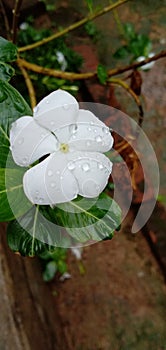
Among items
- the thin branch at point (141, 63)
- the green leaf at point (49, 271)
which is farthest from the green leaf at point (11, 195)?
the green leaf at point (49, 271)

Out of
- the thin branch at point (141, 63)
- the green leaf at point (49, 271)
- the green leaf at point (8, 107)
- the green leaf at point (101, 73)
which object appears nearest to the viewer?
the green leaf at point (8, 107)

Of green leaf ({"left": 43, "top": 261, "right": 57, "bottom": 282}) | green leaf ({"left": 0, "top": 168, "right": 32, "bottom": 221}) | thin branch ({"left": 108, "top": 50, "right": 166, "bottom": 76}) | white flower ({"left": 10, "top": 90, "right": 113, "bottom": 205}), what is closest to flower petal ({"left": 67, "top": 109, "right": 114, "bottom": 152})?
white flower ({"left": 10, "top": 90, "right": 113, "bottom": 205})

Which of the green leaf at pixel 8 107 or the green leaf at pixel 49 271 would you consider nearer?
the green leaf at pixel 8 107

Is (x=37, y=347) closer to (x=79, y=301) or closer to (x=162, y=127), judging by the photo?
(x=79, y=301)

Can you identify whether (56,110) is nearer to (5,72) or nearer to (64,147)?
(64,147)

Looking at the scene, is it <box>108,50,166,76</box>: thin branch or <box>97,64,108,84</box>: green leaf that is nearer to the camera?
<box>108,50,166,76</box>: thin branch

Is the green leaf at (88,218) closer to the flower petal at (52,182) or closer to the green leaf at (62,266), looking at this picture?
the flower petal at (52,182)

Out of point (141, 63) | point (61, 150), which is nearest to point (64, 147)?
point (61, 150)

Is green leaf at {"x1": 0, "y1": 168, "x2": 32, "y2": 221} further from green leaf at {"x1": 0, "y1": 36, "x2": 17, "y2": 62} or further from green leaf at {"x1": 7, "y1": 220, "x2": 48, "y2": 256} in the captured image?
green leaf at {"x1": 0, "y1": 36, "x2": 17, "y2": 62}
